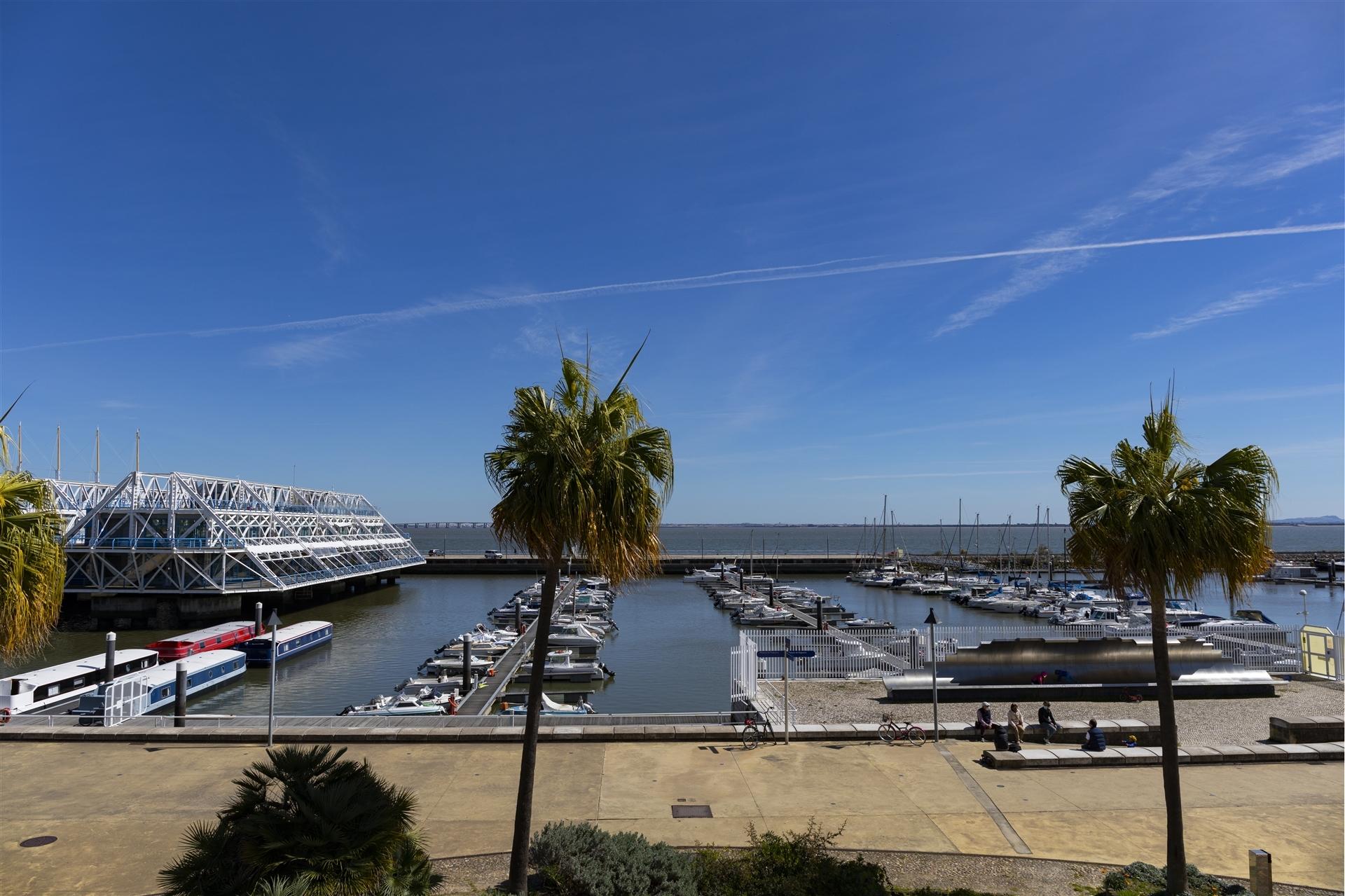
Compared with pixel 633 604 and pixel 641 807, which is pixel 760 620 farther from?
pixel 641 807

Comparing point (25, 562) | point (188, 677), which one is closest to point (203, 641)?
point (188, 677)

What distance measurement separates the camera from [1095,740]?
1628 centimetres

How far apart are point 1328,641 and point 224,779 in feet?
111

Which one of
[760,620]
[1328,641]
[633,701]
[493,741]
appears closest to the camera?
[493,741]

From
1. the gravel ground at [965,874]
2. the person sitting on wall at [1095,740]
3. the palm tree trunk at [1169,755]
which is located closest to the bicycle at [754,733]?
the gravel ground at [965,874]

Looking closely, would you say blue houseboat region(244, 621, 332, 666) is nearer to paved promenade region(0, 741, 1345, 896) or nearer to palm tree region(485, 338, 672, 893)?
paved promenade region(0, 741, 1345, 896)

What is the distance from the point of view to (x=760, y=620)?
61.8 m

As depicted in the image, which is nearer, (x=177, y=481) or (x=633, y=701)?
(x=633, y=701)

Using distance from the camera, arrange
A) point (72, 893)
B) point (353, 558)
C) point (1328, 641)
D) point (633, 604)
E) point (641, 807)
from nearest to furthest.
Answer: point (72, 893), point (641, 807), point (1328, 641), point (633, 604), point (353, 558)

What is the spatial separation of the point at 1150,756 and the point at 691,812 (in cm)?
982

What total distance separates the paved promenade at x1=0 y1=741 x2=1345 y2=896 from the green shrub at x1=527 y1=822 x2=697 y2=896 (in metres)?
2.04

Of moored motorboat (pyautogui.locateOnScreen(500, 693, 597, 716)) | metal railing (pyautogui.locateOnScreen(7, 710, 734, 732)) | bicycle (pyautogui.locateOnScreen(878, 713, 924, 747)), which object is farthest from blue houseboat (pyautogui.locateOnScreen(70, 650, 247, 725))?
bicycle (pyautogui.locateOnScreen(878, 713, 924, 747))

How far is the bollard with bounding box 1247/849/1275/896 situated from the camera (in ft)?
31.1

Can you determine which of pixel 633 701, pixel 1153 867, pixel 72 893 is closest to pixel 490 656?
pixel 633 701
